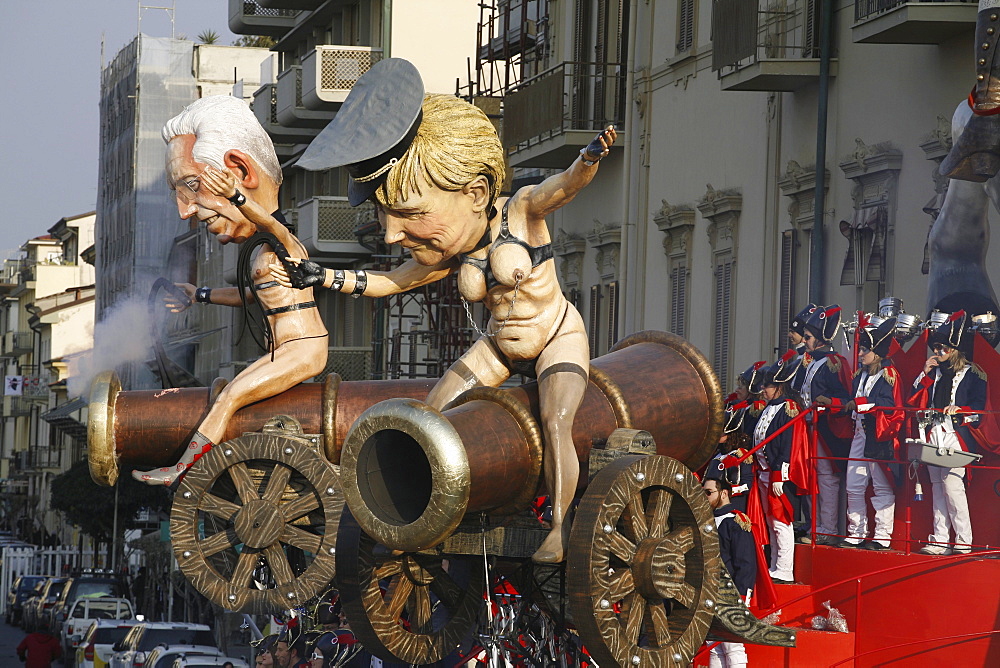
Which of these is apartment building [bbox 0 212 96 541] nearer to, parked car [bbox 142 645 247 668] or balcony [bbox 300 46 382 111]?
balcony [bbox 300 46 382 111]

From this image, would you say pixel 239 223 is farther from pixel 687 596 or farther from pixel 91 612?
pixel 91 612

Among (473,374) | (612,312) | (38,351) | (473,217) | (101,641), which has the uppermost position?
(473,217)

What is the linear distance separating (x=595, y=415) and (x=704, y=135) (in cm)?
1219

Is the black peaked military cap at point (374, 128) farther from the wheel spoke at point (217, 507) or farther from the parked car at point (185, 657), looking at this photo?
the parked car at point (185, 657)

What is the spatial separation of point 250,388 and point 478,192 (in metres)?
2.62

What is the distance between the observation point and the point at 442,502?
6652 millimetres

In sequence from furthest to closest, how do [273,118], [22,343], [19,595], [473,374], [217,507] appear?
[22,343], [19,595], [273,118], [217,507], [473,374]

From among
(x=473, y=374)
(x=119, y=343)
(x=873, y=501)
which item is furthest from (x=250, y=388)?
(x=873, y=501)

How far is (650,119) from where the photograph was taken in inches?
834

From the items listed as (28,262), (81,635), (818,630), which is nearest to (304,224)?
(81,635)

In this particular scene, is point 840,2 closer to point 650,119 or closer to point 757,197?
point 757,197

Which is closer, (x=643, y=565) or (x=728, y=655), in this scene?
(x=643, y=565)

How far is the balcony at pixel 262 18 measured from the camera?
39250 mm

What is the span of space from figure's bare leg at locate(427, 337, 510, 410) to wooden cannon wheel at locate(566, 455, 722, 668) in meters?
0.99
